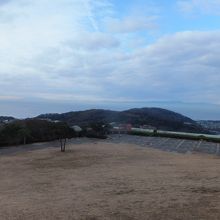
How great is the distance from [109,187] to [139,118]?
30.6 meters

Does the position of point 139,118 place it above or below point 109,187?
above

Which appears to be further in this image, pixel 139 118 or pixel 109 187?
pixel 139 118

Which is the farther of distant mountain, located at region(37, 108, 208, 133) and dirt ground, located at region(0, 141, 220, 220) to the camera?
distant mountain, located at region(37, 108, 208, 133)

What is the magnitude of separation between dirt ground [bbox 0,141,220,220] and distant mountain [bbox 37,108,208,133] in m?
17.1

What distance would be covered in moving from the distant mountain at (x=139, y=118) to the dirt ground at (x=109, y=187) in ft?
56.1

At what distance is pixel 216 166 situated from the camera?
16.8m

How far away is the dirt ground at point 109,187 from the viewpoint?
9.74 meters

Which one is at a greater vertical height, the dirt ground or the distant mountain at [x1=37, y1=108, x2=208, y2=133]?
the distant mountain at [x1=37, y1=108, x2=208, y2=133]

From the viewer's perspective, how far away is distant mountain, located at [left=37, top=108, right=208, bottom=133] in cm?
3844

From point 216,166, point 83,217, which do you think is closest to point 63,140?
point 216,166

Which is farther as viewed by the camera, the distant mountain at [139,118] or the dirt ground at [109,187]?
the distant mountain at [139,118]

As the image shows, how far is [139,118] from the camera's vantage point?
4325 centimetres

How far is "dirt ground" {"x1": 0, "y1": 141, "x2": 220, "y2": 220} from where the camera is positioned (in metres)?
9.74

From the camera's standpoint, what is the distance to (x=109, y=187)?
12766 mm
